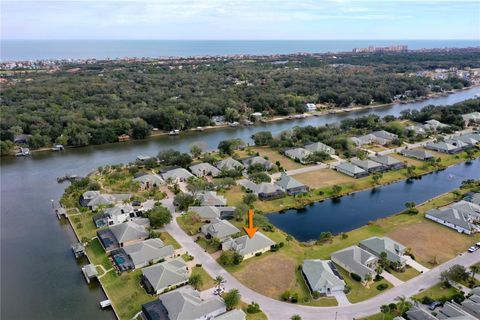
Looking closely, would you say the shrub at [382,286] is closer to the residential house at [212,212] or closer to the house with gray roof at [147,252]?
the residential house at [212,212]

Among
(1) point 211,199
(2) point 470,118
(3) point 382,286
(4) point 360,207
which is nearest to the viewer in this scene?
(3) point 382,286

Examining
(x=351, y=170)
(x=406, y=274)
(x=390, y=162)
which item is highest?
(x=390, y=162)

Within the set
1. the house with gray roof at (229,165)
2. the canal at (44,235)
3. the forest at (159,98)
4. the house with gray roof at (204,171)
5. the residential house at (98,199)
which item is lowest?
the canal at (44,235)

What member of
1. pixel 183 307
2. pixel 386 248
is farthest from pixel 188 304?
pixel 386 248

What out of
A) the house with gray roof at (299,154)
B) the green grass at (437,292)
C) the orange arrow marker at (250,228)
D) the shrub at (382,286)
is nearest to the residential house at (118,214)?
the orange arrow marker at (250,228)

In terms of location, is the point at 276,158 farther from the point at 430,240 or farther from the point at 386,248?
the point at 386,248
